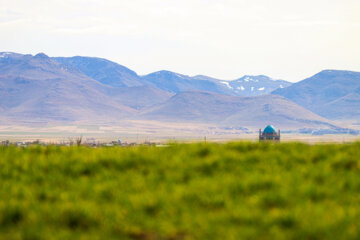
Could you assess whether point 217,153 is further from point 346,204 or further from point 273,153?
point 346,204

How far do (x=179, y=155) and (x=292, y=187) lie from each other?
11.6 ft

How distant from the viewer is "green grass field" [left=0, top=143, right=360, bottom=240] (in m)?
9.78

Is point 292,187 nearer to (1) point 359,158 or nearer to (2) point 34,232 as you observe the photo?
(1) point 359,158

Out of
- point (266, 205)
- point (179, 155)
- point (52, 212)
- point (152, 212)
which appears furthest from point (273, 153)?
point (52, 212)

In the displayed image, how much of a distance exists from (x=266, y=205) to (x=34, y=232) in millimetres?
4423

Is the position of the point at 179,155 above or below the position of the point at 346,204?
above

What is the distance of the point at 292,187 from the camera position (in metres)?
11.6

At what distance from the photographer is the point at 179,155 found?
14125 millimetres

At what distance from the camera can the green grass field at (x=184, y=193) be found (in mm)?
Answer: 9781

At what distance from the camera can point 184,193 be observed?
11.3 metres

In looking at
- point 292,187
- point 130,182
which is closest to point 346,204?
point 292,187

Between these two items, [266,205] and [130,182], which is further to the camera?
[130,182]

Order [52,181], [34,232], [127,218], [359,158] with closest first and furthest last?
[34,232] → [127,218] → [52,181] → [359,158]

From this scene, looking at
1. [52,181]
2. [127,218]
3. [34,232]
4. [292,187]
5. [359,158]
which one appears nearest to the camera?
[34,232]
